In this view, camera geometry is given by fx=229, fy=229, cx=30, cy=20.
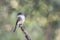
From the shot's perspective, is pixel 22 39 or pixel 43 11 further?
pixel 43 11

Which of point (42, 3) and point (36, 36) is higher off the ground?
point (42, 3)

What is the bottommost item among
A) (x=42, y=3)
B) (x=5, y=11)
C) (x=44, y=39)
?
(x=44, y=39)

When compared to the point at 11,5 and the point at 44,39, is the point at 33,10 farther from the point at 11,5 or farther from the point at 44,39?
the point at 44,39

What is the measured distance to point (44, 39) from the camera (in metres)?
2.38

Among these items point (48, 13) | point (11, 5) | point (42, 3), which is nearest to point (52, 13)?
point (48, 13)

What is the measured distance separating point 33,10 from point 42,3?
0.35 ft

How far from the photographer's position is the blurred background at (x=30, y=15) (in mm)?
2082

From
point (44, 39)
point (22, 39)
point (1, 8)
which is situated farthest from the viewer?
point (44, 39)

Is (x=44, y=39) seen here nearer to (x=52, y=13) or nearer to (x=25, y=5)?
(x=52, y=13)

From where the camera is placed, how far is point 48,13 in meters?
2.26

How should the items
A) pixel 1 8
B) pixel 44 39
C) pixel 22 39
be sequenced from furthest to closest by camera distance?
pixel 44 39 → pixel 1 8 → pixel 22 39

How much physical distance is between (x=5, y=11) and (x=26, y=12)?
0.23 metres

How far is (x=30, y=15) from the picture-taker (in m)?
2.18

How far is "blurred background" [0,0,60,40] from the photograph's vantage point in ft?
6.83
